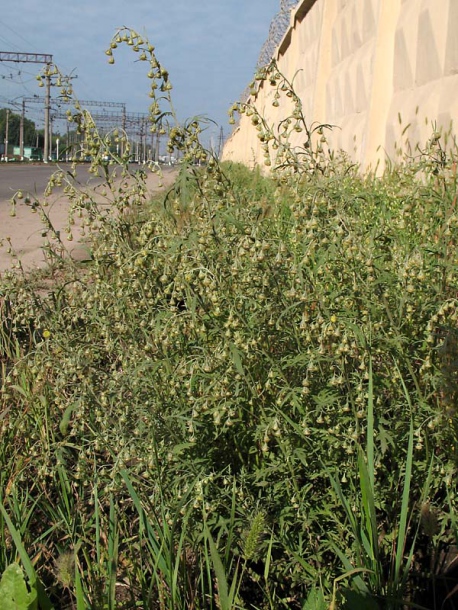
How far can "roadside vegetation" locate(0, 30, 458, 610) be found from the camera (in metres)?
2.18

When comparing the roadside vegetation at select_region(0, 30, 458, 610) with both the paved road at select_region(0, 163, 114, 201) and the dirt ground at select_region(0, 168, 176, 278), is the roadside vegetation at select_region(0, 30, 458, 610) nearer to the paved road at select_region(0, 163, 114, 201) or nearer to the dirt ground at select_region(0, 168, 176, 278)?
the paved road at select_region(0, 163, 114, 201)

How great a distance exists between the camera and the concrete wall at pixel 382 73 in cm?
554

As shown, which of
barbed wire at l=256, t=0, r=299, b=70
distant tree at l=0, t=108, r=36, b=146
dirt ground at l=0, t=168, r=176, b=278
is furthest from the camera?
distant tree at l=0, t=108, r=36, b=146

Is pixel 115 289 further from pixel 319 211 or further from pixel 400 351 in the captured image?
pixel 400 351

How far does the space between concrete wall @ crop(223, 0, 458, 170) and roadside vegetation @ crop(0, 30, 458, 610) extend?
827 millimetres

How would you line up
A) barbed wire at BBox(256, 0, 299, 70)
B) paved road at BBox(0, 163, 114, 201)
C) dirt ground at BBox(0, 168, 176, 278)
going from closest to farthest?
paved road at BBox(0, 163, 114, 201) < dirt ground at BBox(0, 168, 176, 278) < barbed wire at BBox(256, 0, 299, 70)

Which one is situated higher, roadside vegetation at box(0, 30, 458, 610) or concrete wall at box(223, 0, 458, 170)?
concrete wall at box(223, 0, 458, 170)

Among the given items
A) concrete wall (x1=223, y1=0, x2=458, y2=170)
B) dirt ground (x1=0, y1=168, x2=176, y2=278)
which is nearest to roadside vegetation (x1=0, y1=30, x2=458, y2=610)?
concrete wall (x1=223, y1=0, x2=458, y2=170)

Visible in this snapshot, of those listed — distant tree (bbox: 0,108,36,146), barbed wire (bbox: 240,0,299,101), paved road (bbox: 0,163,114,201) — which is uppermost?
distant tree (bbox: 0,108,36,146)

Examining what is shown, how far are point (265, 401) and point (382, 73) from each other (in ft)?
19.0

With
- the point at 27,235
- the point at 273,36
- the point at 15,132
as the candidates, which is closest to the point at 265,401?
the point at 27,235

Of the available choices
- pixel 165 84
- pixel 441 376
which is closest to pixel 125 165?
pixel 165 84

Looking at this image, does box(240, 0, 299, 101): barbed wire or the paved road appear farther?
box(240, 0, 299, 101): barbed wire

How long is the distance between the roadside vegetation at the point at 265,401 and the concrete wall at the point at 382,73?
32.5 inches
